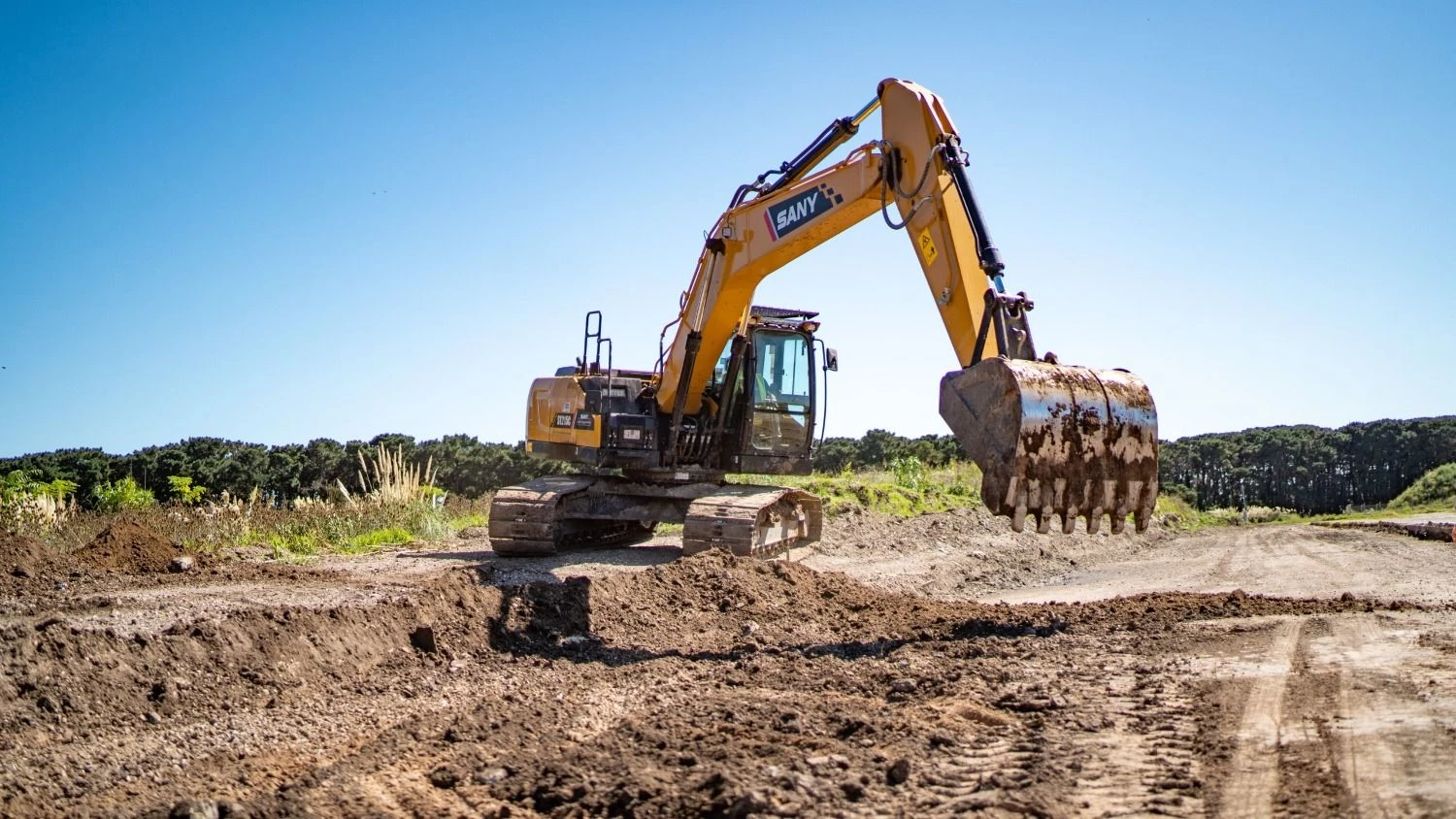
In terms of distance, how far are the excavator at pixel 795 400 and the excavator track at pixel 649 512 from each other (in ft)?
0.07

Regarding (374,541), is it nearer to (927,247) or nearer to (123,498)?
(123,498)

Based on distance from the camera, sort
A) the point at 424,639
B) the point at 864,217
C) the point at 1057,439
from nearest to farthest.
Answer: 1. the point at 1057,439
2. the point at 424,639
3. the point at 864,217

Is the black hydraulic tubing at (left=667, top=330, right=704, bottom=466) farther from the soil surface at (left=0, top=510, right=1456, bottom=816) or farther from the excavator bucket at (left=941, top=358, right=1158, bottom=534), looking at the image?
the excavator bucket at (left=941, top=358, right=1158, bottom=534)

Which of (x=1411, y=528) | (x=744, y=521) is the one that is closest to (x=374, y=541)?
(x=744, y=521)

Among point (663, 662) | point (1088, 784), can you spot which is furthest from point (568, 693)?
point (1088, 784)

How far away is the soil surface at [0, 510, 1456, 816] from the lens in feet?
13.1

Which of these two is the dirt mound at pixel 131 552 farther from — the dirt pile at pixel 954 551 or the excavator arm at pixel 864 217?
the dirt pile at pixel 954 551

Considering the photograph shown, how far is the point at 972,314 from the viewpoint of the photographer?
25.1ft

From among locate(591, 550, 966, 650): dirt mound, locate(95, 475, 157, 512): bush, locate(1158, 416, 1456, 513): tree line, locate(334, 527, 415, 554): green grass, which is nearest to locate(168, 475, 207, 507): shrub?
locate(95, 475, 157, 512): bush

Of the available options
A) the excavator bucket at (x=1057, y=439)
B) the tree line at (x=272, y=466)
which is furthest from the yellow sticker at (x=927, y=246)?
the tree line at (x=272, y=466)

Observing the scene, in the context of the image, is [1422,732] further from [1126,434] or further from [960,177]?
[960,177]

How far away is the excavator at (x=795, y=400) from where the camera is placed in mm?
6793

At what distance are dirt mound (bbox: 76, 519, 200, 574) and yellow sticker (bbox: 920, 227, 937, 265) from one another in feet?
23.9

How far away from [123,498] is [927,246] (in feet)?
40.7
